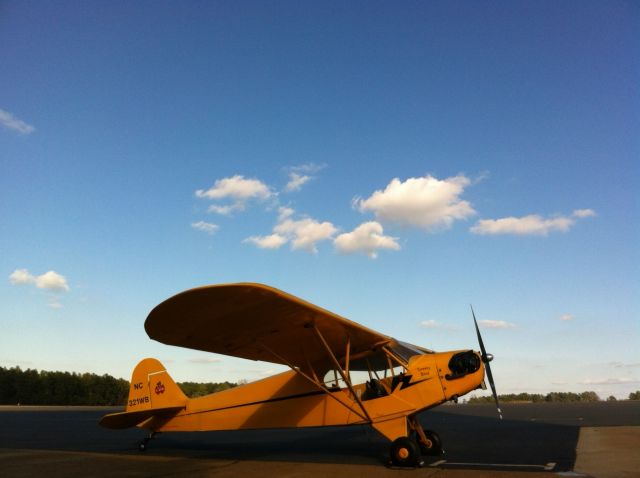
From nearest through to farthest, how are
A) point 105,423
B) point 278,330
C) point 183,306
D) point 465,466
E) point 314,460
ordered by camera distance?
point 183,306 < point 465,466 < point 278,330 < point 314,460 < point 105,423

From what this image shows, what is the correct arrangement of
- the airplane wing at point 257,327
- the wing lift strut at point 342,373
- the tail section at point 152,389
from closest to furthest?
the airplane wing at point 257,327, the wing lift strut at point 342,373, the tail section at point 152,389

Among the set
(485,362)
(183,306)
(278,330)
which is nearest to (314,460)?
(278,330)

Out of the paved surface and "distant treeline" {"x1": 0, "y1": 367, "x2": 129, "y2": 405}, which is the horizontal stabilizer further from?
"distant treeline" {"x1": 0, "y1": 367, "x2": 129, "y2": 405}

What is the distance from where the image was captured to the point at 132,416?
36.5 feet

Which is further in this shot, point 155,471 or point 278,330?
point 278,330

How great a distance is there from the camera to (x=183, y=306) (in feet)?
22.6

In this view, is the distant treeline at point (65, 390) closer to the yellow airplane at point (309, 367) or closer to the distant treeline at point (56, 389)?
the distant treeline at point (56, 389)

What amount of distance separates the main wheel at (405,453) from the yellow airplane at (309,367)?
0.05 ft

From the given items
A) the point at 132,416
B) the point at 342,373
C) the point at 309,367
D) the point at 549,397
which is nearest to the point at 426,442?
the point at 342,373

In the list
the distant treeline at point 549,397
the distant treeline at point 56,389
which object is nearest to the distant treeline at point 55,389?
the distant treeline at point 56,389

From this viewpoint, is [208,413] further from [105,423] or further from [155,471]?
[155,471]

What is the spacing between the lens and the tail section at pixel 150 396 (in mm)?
11227

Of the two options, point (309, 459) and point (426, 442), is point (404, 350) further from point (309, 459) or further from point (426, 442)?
point (309, 459)

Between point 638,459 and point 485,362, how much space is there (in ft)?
9.58
